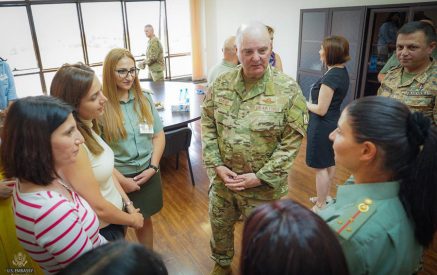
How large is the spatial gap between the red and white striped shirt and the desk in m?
2.12

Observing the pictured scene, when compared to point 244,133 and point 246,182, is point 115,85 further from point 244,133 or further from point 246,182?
point 246,182

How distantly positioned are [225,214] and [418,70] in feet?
5.57

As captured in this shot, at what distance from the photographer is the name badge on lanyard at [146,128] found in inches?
70.4

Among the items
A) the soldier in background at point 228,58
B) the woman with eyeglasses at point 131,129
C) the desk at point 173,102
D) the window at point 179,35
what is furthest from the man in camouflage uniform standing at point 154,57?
the woman with eyeglasses at point 131,129

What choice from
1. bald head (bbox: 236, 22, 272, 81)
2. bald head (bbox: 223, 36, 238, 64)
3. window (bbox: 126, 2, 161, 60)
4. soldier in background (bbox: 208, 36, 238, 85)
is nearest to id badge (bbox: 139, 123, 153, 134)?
bald head (bbox: 236, 22, 272, 81)

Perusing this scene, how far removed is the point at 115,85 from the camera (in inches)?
67.9

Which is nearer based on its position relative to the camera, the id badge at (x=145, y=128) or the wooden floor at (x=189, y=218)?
the id badge at (x=145, y=128)

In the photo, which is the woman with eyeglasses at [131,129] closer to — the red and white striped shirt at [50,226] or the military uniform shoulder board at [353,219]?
the red and white striped shirt at [50,226]

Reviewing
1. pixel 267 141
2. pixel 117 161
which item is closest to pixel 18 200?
pixel 117 161

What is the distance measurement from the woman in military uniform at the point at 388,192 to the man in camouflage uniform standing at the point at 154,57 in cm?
608

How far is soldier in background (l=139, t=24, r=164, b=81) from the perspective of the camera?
6.42m

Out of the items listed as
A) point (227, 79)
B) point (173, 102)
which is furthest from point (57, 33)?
point (227, 79)

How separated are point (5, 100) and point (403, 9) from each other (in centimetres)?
489

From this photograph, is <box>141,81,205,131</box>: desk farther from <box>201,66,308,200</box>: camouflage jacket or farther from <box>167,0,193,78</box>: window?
<box>167,0,193,78</box>: window
